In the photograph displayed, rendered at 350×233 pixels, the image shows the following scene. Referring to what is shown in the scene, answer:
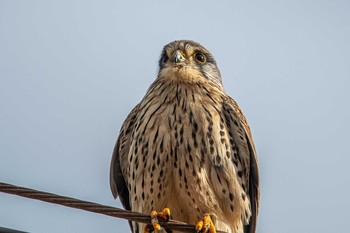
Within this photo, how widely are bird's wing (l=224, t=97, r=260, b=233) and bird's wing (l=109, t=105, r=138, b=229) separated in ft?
3.00

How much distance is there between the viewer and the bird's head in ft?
21.1

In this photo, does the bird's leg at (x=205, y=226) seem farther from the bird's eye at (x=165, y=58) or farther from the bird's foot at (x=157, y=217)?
the bird's eye at (x=165, y=58)

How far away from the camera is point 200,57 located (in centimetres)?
691

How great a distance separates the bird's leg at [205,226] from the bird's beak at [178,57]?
1.62 m

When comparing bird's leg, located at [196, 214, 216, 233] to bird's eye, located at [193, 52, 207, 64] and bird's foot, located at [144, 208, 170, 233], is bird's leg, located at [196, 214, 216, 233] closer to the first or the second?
bird's foot, located at [144, 208, 170, 233]

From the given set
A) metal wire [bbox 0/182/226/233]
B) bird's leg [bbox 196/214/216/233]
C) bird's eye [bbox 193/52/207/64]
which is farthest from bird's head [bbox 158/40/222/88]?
metal wire [bbox 0/182/226/233]

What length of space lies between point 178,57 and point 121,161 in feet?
3.56

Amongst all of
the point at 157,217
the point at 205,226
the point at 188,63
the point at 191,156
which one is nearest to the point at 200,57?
the point at 188,63

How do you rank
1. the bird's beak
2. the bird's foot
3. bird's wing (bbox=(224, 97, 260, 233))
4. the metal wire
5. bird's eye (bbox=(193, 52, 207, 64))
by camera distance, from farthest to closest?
bird's eye (bbox=(193, 52, 207, 64))
the bird's beak
bird's wing (bbox=(224, 97, 260, 233))
the bird's foot
the metal wire

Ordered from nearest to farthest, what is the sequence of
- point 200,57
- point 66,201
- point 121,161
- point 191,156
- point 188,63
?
1. point 66,201
2. point 191,156
3. point 121,161
4. point 188,63
5. point 200,57

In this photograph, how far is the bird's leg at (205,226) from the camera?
540 cm

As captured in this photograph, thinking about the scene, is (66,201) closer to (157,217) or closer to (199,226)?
(157,217)

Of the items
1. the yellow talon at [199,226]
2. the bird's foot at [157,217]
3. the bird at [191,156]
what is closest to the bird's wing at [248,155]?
the bird at [191,156]

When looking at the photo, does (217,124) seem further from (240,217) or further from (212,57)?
(212,57)
